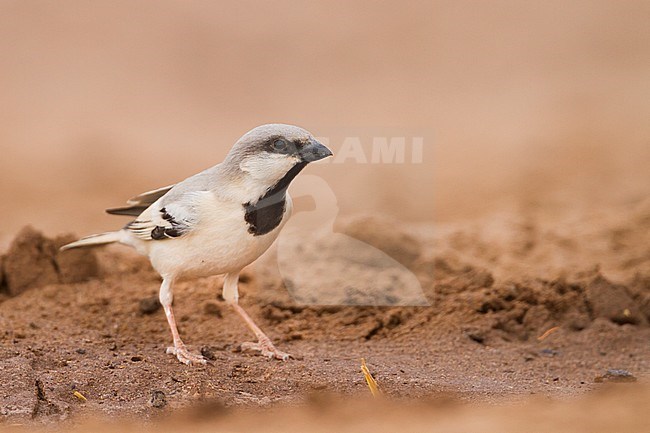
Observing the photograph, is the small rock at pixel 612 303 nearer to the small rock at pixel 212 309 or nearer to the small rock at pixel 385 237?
the small rock at pixel 385 237

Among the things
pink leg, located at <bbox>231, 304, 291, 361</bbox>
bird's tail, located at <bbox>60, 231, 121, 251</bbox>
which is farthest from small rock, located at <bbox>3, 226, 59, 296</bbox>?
pink leg, located at <bbox>231, 304, 291, 361</bbox>

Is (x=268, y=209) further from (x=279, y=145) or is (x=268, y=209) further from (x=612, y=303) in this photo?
(x=612, y=303)

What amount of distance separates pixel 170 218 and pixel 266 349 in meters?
1.17

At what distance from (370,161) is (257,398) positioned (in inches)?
131

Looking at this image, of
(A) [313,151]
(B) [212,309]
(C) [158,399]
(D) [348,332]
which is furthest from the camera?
(B) [212,309]

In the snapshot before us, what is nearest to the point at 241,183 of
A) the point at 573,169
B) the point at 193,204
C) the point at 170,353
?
the point at 193,204

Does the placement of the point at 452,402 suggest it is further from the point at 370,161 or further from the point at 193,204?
the point at 370,161

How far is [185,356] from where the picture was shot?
253 inches

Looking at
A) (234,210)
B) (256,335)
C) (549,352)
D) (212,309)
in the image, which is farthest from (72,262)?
(549,352)

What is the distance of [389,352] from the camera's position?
23.3 feet

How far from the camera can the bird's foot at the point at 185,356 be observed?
251 inches

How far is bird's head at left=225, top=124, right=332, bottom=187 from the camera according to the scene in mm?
6270

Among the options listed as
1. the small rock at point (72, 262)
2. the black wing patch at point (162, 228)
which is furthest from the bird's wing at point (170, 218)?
the small rock at point (72, 262)

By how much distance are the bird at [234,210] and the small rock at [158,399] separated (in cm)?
69
